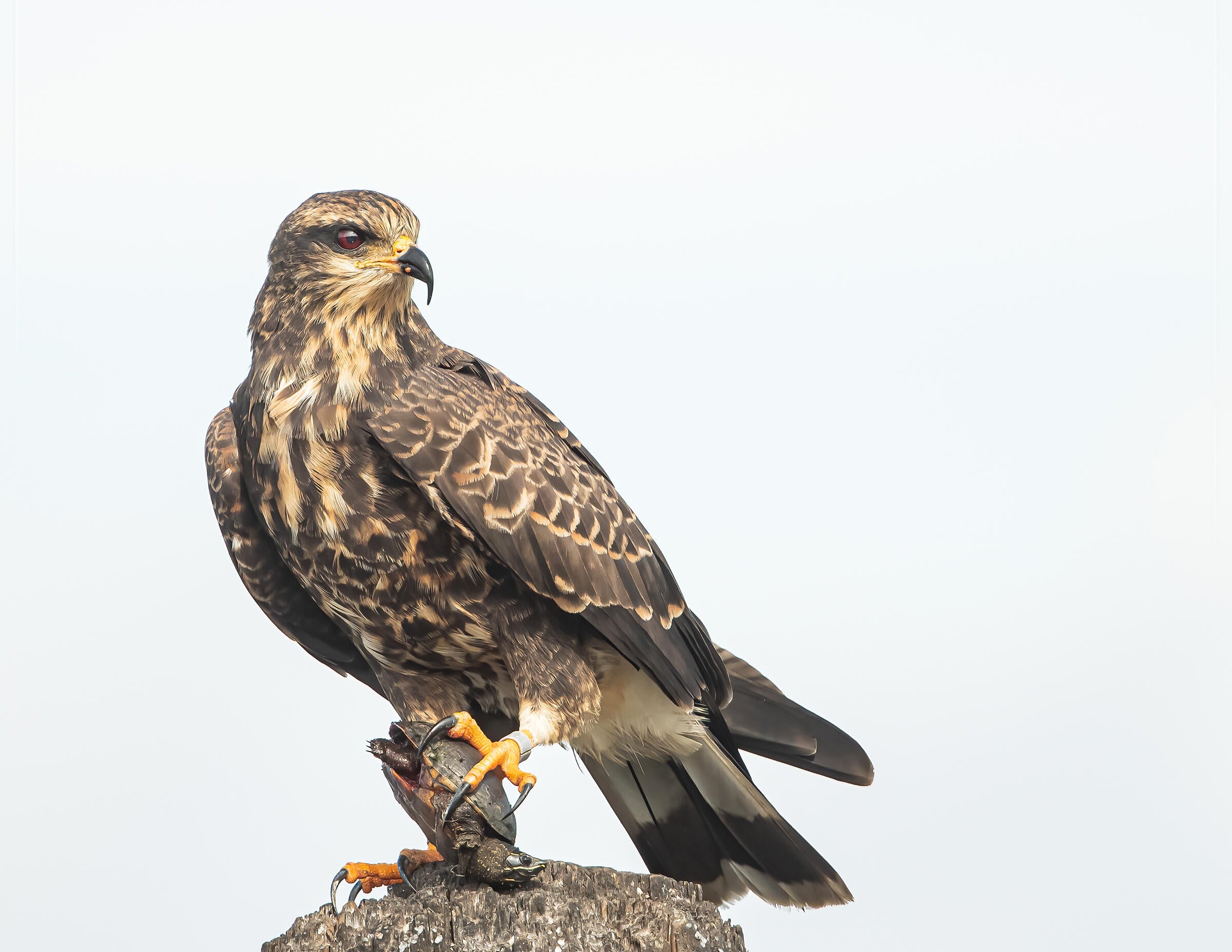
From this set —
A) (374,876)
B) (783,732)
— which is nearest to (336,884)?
(374,876)

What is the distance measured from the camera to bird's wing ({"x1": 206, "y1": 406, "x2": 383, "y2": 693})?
4.93 m

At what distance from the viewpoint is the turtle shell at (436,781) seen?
4.08m

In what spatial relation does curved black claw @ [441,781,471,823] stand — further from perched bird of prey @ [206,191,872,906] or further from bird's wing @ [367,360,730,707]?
bird's wing @ [367,360,730,707]

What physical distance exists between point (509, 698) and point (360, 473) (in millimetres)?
1113

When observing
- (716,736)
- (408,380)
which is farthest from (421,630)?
(716,736)

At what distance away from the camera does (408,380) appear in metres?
4.69

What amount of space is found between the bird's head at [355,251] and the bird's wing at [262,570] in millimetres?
669

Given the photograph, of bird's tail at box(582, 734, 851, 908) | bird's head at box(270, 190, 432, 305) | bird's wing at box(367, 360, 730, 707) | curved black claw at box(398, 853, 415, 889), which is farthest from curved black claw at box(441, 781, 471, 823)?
bird's head at box(270, 190, 432, 305)

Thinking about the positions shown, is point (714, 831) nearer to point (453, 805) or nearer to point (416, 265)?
point (453, 805)

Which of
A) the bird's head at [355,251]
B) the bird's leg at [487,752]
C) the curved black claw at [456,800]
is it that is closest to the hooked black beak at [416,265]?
the bird's head at [355,251]

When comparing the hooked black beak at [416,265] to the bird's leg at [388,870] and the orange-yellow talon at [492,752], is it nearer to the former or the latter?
the orange-yellow talon at [492,752]

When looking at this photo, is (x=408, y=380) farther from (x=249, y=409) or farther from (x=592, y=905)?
(x=592, y=905)

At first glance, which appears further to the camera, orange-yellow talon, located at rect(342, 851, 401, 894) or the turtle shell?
orange-yellow talon, located at rect(342, 851, 401, 894)

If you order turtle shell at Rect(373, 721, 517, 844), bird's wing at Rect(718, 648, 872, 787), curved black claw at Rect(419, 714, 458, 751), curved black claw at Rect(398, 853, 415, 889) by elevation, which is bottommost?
curved black claw at Rect(398, 853, 415, 889)
